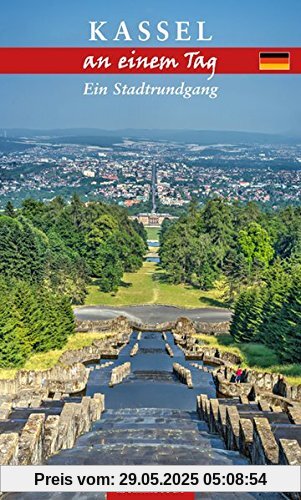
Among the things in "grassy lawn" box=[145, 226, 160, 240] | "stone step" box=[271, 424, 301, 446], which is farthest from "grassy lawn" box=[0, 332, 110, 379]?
"grassy lawn" box=[145, 226, 160, 240]

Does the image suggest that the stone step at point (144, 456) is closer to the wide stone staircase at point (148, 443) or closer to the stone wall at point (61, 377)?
the wide stone staircase at point (148, 443)

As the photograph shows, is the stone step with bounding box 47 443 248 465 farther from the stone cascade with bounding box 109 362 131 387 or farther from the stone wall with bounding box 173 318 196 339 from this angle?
the stone wall with bounding box 173 318 196 339

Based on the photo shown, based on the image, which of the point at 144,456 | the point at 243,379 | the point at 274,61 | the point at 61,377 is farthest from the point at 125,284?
the point at 144,456

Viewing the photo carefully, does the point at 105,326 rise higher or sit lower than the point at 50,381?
lower

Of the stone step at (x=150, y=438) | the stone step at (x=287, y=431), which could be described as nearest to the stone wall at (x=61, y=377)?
the stone step at (x=150, y=438)

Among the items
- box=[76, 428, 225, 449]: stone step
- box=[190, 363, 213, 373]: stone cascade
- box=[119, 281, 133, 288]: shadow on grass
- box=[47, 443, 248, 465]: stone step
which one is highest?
box=[47, 443, 248, 465]: stone step

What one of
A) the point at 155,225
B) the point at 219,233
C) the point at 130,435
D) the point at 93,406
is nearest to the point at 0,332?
the point at 93,406

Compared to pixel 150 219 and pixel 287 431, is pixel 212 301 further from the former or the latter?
pixel 150 219
